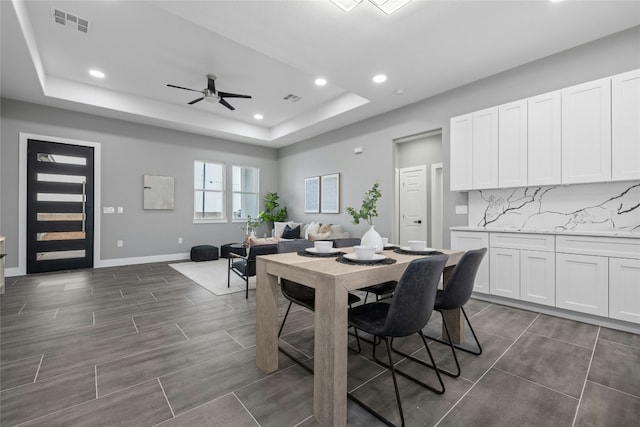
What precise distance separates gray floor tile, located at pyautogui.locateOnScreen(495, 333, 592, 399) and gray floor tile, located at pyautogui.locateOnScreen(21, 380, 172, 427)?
7.03 ft

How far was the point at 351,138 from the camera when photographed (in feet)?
18.9

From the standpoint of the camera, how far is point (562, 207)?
317cm

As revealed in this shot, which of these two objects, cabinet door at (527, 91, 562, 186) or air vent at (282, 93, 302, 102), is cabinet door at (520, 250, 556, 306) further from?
air vent at (282, 93, 302, 102)

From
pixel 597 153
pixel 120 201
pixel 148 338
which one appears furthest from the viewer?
pixel 120 201

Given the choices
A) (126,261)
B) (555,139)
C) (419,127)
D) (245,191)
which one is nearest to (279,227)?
(245,191)

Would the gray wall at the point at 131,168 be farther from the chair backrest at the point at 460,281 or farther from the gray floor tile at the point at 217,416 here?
the chair backrest at the point at 460,281

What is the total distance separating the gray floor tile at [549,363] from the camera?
1776 millimetres

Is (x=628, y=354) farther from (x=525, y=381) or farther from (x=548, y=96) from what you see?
(x=548, y=96)

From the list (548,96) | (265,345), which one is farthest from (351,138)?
(265,345)

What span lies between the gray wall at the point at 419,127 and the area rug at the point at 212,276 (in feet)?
7.82

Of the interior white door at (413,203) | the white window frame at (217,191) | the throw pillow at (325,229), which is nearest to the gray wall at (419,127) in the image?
the throw pillow at (325,229)

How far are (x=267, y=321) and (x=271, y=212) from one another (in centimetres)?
587

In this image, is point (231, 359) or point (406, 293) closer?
point (406, 293)

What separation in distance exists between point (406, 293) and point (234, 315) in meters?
2.11
